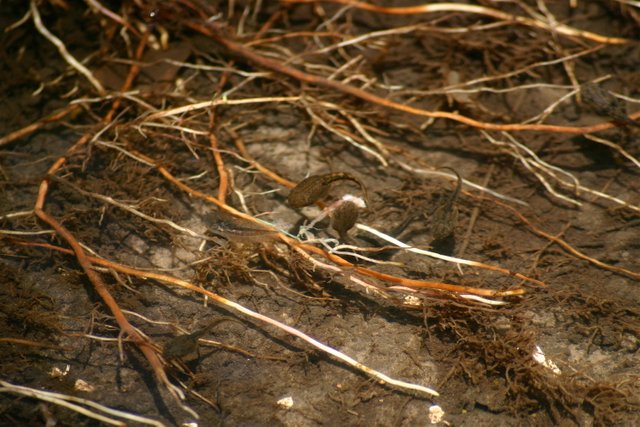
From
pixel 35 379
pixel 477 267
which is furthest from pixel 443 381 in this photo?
pixel 35 379

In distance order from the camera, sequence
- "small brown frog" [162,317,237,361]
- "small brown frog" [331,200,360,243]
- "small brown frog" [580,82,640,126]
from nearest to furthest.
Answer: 1. "small brown frog" [162,317,237,361]
2. "small brown frog" [331,200,360,243]
3. "small brown frog" [580,82,640,126]

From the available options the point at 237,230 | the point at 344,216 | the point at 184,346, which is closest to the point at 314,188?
the point at 344,216

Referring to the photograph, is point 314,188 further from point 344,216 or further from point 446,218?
point 446,218

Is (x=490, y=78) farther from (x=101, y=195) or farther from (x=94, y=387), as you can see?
(x=94, y=387)

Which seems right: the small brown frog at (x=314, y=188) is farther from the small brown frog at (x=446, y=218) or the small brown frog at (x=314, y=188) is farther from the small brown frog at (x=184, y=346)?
the small brown frog at (x=184, y=346)

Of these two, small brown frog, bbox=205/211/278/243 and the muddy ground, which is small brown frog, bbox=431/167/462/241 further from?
small brown frog, bbox=205/211/278/243

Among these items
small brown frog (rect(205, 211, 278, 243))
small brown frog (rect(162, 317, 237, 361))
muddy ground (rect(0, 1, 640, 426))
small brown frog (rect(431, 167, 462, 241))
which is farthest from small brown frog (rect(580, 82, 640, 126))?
small brown frog (rect(162, 317, 237, 361))

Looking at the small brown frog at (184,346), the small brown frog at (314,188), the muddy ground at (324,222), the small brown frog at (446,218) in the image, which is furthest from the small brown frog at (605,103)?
the small brown frog at (184,346)
